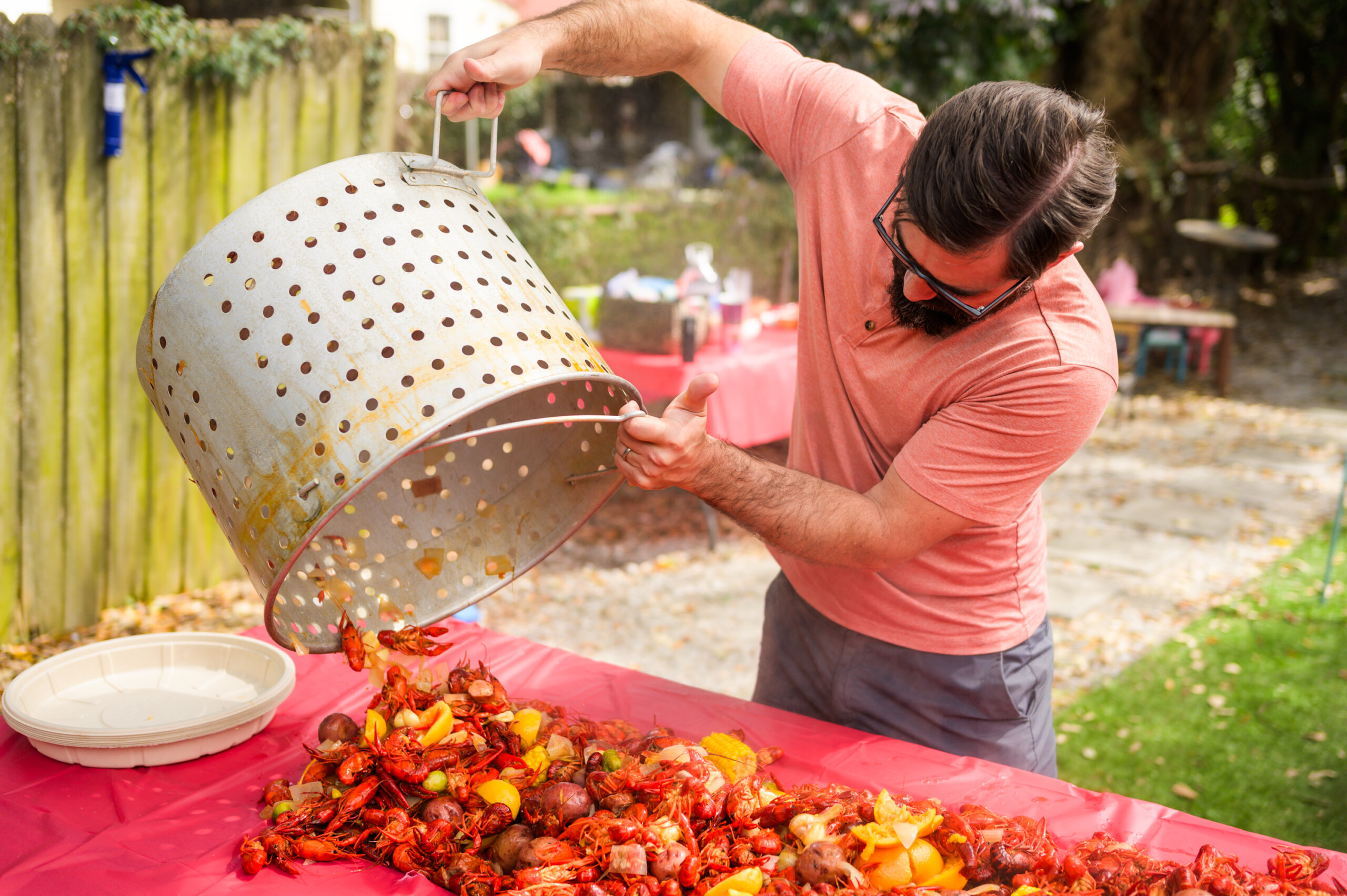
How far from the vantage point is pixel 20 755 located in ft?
5.85

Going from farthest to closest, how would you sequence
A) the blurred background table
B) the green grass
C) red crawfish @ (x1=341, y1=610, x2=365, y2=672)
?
1. the blurred background table
2. the green grass
3. red crawfish @ (x1=341, y1=610, x2=365, y2=672)

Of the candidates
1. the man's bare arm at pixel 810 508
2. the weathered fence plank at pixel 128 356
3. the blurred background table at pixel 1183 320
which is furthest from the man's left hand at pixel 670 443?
the blurred background table at pixel 1183 320

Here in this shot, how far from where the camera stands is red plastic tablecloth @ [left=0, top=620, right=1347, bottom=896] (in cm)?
150

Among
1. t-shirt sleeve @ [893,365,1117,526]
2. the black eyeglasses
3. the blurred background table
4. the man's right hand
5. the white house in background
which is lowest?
the blurred background table

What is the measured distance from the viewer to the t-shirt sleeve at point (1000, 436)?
182 centimetres

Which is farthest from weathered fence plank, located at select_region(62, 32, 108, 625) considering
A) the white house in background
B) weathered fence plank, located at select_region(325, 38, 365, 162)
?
the white house in background

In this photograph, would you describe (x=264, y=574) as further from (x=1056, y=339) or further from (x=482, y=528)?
(x=1056, y=339)

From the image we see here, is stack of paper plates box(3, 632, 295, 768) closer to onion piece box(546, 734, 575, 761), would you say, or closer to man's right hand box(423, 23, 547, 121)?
onion piece box(546, 734, 575, 761)

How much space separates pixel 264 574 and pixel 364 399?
1.03 feet

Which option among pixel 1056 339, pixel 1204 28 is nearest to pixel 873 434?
pixel 1056 339

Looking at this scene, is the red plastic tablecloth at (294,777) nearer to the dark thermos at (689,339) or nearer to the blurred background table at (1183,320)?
the dark thermos at (689,339)

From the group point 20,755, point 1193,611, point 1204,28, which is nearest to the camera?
point 20,755

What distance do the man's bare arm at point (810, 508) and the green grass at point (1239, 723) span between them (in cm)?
238

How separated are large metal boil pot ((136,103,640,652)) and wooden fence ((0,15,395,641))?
9.34 ft
